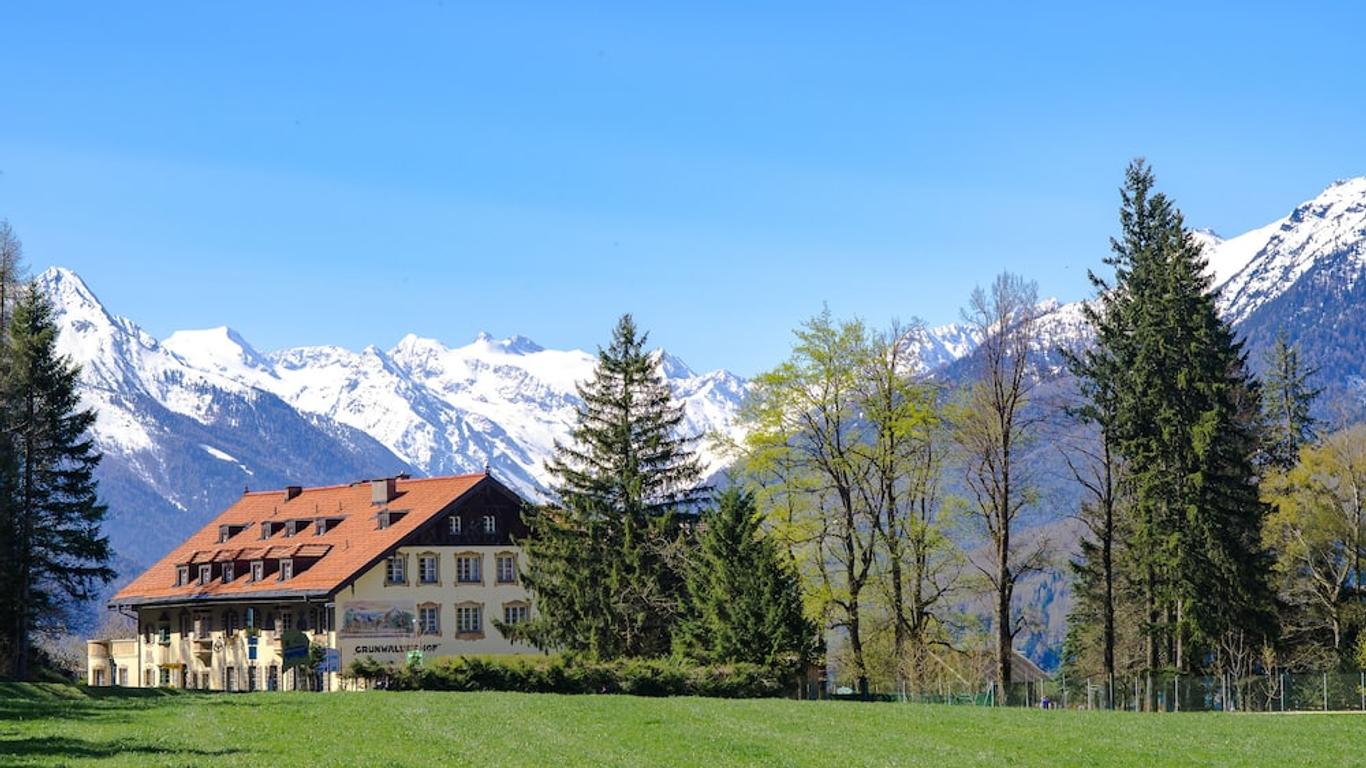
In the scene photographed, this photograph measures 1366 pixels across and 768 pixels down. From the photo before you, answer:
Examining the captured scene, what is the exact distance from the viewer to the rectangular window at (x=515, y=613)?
92062 mm

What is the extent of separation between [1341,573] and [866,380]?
22366 millimetres

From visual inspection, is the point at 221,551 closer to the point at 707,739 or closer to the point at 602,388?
the point at 602,388

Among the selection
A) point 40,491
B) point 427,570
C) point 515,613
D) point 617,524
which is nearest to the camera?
Answer: point 40,491

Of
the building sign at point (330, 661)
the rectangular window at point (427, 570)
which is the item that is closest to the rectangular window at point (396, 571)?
the rectangular window at point (427, 570)

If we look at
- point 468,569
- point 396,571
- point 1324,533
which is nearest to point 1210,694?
point 1324,533

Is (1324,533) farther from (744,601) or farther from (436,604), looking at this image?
(436,604)

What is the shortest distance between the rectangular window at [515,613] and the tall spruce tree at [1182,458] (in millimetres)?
35075

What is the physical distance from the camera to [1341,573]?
72.6 meters

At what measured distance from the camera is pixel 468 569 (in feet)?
300

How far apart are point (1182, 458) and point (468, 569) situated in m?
40.4

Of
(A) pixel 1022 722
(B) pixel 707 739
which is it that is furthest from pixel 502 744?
(A) pixel 1022 722

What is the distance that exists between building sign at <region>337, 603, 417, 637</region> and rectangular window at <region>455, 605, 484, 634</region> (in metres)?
2.65

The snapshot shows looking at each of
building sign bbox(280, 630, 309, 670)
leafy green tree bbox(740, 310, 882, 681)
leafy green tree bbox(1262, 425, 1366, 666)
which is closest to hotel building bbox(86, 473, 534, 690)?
building sign bbox(280, 630, 309, 670)

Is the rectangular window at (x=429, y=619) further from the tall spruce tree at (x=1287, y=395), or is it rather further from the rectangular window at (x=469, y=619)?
the tall spruce tree at (x=1287, y=395)
